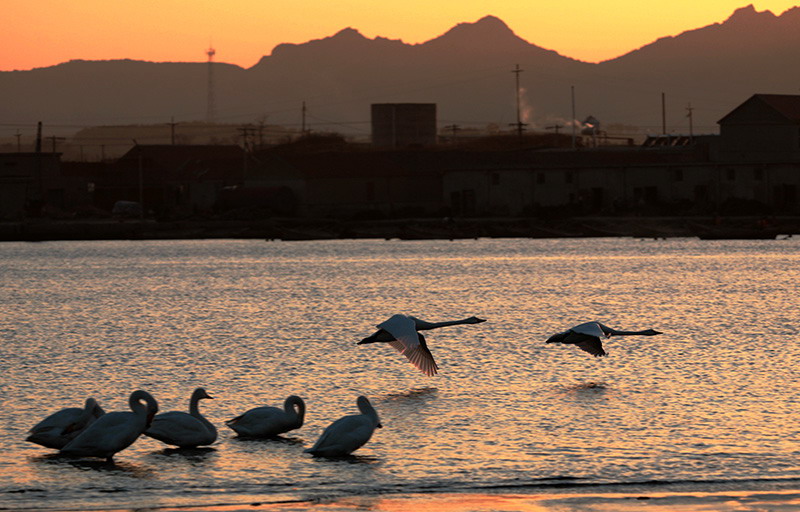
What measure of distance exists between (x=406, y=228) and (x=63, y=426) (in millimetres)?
89673

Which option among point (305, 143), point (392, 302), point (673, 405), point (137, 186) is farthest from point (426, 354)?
point (305, 143)

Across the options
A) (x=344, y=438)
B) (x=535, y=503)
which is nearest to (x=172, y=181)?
(x=344, y=438)

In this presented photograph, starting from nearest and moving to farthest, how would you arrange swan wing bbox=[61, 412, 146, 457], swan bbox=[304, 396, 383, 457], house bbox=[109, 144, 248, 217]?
swan wing bbox=[61, 412, 146, 457], swan bbox=[304, 396, 383, 457], house bbox=[109, 144, 248, 217]

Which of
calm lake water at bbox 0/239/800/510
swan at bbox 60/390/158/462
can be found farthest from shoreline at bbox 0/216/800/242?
swan at bbox 60/390/158/462

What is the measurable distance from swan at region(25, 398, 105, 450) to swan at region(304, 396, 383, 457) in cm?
255

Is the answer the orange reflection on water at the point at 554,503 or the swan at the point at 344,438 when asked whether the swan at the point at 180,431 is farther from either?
the orange reflection on water at the point at 554,503

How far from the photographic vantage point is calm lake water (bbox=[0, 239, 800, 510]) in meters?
14.2

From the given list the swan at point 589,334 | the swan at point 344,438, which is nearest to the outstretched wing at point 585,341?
the swan at point 589,334

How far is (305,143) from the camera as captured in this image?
6033 inches

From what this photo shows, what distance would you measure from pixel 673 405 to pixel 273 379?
717cm

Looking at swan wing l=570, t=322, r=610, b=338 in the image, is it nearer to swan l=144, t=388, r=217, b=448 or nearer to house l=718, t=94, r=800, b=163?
swan l=144, t=388, r=217, b=448

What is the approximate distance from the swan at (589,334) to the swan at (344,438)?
6721 mm

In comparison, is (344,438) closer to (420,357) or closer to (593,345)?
(420,357)

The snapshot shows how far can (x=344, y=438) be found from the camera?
15109 mm
